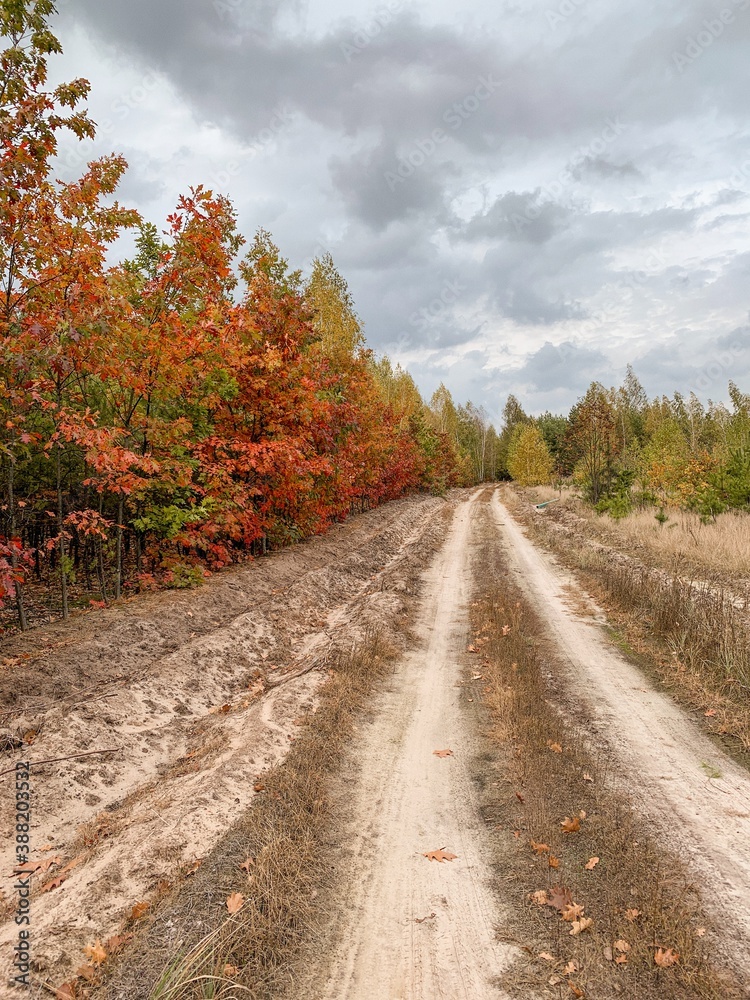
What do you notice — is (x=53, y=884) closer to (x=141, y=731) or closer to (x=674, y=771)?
(x=141, y=731)

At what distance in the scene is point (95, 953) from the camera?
3.16m

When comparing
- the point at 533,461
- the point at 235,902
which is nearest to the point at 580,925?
the point at 235,902

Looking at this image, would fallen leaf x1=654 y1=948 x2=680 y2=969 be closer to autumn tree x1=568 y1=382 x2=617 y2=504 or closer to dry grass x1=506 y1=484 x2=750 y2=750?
dry grass x1=506 y1=484 x2=750 y2=750

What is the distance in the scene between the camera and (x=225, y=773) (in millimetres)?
5031

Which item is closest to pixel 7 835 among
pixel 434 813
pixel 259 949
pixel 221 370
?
pixel 259 949

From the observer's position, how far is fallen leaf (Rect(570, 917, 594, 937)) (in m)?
3.36

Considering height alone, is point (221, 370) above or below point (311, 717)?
above

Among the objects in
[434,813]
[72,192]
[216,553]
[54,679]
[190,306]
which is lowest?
[434,813]

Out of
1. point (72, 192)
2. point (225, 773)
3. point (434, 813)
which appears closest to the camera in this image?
point (434, 813)

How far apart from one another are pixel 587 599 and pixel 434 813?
27.0 ft

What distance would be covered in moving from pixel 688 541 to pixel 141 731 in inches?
599

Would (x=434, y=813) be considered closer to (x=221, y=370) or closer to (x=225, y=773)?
(x=225, y=773)

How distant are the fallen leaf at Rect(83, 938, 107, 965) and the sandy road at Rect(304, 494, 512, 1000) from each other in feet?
4.19

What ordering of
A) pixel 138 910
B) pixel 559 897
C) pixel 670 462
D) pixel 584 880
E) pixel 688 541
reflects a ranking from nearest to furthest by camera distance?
1. pixel 138 910
2. pixel 559 897
3. pixel 584 880
4. pixel 688 541
5. pixel 670 462
